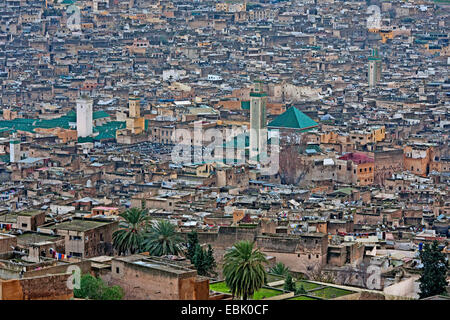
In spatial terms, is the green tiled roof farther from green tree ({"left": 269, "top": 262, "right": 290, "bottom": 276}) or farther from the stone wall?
the stone wall

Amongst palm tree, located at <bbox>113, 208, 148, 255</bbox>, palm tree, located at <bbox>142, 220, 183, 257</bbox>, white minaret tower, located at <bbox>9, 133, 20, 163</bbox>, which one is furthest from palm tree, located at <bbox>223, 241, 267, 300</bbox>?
white minaret tower, located at <bbox>9, 133, 20, 163</bbox>

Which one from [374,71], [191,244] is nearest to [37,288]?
[191,244]

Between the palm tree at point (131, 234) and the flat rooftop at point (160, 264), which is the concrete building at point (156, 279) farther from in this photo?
the palm tree at point (131, 234)

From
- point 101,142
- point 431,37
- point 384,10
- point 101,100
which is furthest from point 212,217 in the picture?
point 384,10

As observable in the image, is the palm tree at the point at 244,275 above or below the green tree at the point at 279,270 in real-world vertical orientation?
above

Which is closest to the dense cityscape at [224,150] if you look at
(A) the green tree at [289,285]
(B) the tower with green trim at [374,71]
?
(A) the green tree at [289,285]

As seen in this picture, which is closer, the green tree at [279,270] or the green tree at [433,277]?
the green tree at [433,277]

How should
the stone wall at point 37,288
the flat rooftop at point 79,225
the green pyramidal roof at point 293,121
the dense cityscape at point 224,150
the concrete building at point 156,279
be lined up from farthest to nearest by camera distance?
1. the green pyramidal roof at point 293,121
2. the flat rooftop at point 79,225
3. the dense cityscape at point 224,150
4. the concrete building at point 156,279
5. the stone wall at point 37,288

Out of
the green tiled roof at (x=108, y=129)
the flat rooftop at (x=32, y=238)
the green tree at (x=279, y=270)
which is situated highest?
the flat rooftop at (x=32, y=238)

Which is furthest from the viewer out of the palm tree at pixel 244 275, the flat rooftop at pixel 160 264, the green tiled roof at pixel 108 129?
the green tiled roof at pixel 108 129
